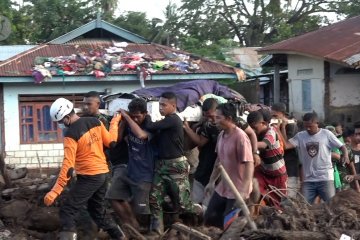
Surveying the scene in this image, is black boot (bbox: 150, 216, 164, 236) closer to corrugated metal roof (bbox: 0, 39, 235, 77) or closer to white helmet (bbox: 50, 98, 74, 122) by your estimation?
white helmet (bbox: 50, 98, 74, 122)

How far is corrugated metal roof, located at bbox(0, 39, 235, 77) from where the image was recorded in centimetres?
1723

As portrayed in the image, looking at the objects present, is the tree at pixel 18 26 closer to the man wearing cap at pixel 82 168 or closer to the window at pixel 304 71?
the window at pixel 304 71

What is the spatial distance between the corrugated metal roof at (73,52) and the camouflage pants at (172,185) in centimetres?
984

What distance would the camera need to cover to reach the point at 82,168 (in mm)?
7359

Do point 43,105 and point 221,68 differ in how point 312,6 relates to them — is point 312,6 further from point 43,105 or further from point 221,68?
point 43,105

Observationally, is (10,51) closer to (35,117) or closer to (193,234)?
(35,117)

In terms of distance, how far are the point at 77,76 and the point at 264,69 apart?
9432 millimetres

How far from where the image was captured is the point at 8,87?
17547 millimetres

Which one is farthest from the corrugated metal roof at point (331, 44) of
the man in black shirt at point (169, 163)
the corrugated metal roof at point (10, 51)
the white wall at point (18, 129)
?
the man in black shirt at point (169, 163)

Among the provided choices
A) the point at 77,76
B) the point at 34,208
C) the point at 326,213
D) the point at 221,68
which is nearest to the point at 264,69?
the point at 221,68

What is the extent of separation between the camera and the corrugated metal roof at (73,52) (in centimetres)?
1723

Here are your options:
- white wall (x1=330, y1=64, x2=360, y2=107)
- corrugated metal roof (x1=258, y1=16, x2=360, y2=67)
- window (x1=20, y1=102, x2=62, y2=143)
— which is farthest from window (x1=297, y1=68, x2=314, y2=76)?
window (x1=20, y1=102, x2=62, y2=143)

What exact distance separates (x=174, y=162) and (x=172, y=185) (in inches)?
10.4

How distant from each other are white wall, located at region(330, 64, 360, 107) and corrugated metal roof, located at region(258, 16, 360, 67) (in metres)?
0.72
